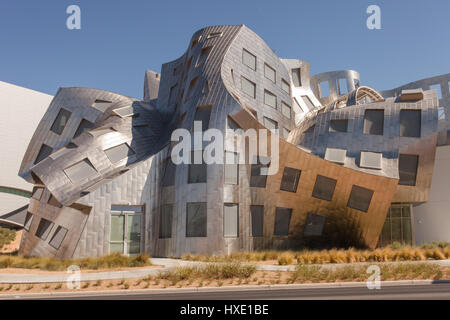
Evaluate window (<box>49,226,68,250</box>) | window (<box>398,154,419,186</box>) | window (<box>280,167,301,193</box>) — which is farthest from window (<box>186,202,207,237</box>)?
window (<box>398,154,419,186</box>)

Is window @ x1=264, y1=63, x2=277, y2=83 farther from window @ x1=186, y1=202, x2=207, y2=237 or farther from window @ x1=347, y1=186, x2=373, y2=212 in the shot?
window @ x1=186, y1=202, x2=207, y2=237

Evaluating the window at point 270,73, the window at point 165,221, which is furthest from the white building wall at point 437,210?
the window at point 165,221

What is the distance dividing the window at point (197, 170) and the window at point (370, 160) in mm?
10098

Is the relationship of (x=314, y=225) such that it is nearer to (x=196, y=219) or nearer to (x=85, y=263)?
(x=196, y=219)

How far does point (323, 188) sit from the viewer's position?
2523cm

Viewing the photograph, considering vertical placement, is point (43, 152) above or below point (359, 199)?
above

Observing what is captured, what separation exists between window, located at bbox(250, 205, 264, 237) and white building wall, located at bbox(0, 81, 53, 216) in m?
46.4

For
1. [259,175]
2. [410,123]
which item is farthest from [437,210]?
[259,175]

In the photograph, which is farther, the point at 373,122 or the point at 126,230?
the point at 373,122

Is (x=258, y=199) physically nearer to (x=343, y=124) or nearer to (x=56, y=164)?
(x=343, y=124)

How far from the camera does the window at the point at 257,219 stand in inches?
981

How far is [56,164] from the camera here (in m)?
26.0

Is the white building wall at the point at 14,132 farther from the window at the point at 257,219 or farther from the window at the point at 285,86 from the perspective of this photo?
the window at the point at 257,219

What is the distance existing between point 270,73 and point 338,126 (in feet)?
24.2
